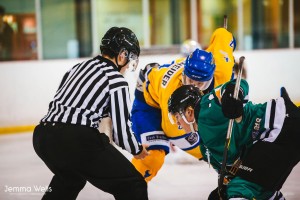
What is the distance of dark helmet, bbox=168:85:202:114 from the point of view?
2.46m

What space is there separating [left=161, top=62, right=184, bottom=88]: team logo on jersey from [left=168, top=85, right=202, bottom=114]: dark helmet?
0.69 metres

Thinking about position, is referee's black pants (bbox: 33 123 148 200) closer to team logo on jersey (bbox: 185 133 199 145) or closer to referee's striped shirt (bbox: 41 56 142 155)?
referee's striped shirt (bbox: 41 56 142 155)

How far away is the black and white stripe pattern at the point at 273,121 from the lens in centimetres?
227

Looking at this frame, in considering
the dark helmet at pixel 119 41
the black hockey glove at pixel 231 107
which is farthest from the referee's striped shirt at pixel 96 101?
the black hockey glove at pixel 231 107

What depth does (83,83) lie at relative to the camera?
2.44 metres

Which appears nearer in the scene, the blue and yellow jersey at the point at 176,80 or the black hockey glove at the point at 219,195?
the black hockey glove at the point at 219,195

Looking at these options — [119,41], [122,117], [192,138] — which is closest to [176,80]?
[192,138]

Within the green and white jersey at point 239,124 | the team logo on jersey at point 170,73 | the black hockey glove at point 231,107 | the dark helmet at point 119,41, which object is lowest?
the green and white jersey at point 239,124

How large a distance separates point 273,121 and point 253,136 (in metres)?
0.10

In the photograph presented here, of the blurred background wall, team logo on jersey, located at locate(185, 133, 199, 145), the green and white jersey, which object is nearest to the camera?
the green and white jersey

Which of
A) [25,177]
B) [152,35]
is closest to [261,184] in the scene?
[25,177]

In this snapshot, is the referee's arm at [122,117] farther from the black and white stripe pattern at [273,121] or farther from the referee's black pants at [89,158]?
the black and white stripe pattern at [273,121]

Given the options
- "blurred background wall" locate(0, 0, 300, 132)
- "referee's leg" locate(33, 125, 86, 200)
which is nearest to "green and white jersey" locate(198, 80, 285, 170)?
"referee's leg" locate(33, 125, 86, 200)

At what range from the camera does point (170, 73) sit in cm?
330
